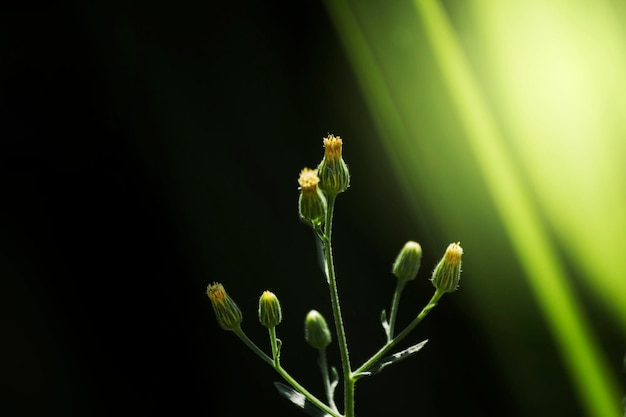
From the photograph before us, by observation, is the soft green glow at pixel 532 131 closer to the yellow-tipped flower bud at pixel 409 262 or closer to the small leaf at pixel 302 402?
the yellow-tipped flower bud at pixel 409 262

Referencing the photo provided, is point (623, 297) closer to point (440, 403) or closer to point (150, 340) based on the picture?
point (440, 403)

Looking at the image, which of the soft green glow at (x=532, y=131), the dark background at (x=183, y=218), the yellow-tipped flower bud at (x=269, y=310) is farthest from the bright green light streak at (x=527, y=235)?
the yellow-tipped flower bud at (x=269, y=310)

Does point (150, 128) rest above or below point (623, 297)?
above

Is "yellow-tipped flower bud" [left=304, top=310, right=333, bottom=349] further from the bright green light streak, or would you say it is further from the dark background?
the bright green light streak

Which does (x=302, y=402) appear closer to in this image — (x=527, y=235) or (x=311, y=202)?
(x=311, y=202)

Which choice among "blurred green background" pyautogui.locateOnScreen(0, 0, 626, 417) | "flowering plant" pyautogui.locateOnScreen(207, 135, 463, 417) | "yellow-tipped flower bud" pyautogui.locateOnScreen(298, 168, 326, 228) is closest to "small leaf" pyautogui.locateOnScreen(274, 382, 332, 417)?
"flowering plant" pyautogui.locateOnScreen(207, 135, 463, 417)

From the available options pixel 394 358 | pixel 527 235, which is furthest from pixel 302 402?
pixel 527 235

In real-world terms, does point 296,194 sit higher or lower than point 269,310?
higher

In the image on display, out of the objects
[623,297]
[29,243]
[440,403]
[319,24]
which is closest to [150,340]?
[29,243]
